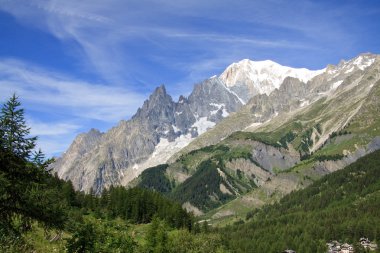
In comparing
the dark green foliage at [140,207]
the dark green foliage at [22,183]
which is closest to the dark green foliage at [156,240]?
the dark green foliage at [140,207]

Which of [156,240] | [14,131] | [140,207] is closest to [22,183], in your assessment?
[14,131]

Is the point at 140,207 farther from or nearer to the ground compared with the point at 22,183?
farther from the ground

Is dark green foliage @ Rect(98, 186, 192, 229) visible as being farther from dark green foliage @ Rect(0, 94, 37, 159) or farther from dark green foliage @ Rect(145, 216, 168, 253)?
dark green foliage @ Rect(0, 94, 37, 159)

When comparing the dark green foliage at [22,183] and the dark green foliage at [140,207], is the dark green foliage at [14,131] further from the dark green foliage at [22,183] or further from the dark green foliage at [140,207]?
the dark green foliage at [140,207]

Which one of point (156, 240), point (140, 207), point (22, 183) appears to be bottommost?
point (156, 240)

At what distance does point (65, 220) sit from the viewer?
83.5 feet

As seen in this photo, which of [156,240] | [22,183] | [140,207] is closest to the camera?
[22,183]

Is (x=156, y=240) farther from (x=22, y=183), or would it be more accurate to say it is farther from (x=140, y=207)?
(x=22, y=183)

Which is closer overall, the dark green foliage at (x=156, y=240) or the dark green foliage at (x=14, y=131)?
the dark green foliage at (x=14, y=131)

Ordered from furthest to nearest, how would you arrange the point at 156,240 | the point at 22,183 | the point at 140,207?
1. the point at 140,207
2. the point at 156,240
3. the point at 22,183

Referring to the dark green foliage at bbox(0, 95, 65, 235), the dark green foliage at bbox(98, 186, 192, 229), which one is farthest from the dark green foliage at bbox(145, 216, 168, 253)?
the dark green foliage at bbox(0, 95, 65, 235)

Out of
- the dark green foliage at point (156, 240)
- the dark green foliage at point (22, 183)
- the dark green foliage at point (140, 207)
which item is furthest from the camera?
the dark green foliage at point (140, 207)

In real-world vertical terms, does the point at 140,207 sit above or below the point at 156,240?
above

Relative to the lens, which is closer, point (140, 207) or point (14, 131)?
point (14, 131)
